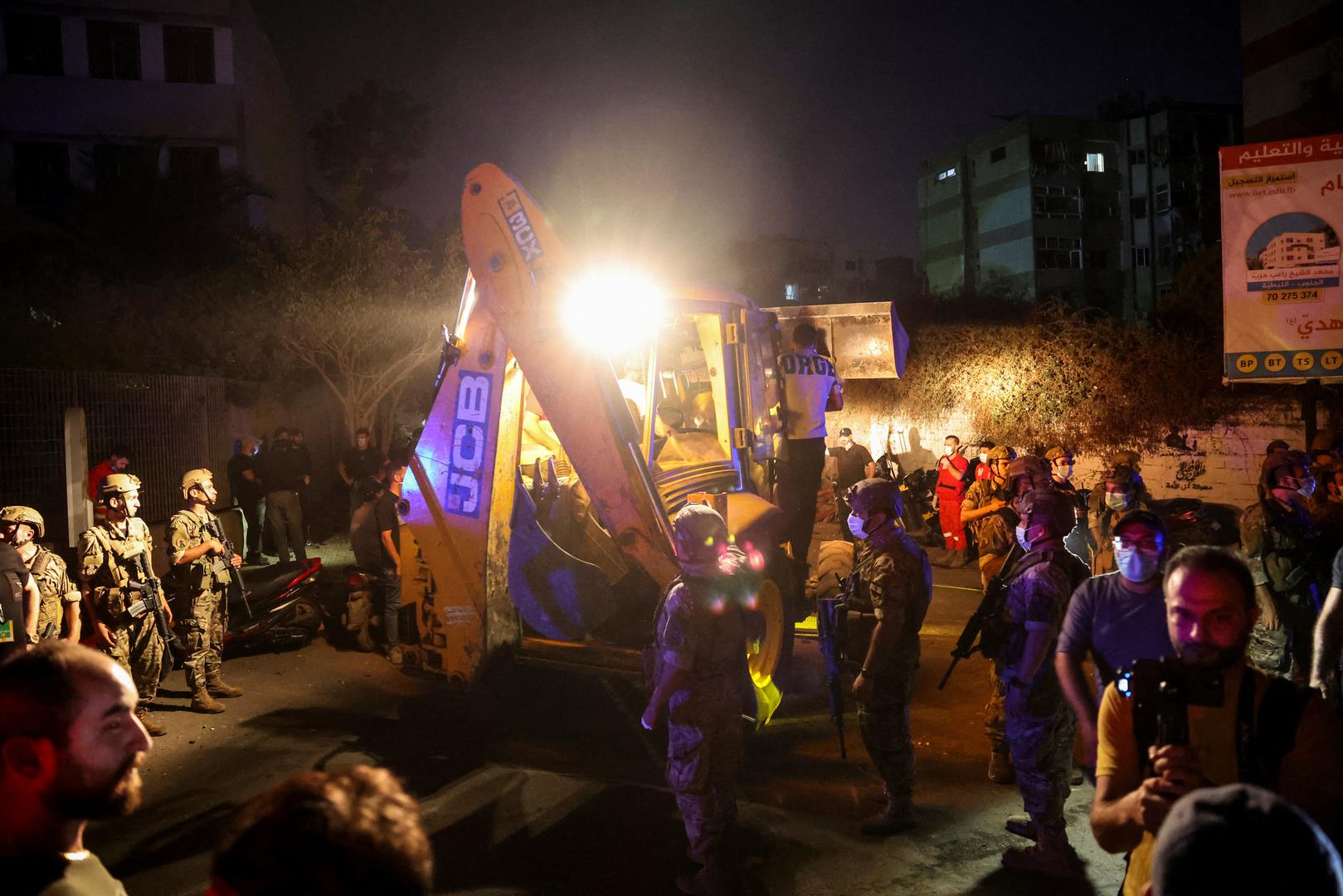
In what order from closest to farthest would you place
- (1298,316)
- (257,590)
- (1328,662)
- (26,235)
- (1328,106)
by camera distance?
(1328,662) → (257,590) → (1298,316) → (26,235) → (1328,106)

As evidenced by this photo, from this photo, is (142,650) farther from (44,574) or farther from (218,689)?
(44,574)

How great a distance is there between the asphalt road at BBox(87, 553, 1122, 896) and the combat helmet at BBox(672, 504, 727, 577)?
1.53 meters

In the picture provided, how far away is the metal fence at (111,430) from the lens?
9.62m

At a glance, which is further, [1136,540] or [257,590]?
[257,590]

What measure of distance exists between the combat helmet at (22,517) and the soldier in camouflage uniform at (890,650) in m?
5.13

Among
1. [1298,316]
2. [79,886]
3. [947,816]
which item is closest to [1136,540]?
[947,816]

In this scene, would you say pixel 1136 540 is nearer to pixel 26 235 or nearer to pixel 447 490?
pixel 447 490

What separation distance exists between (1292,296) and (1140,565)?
390 inches

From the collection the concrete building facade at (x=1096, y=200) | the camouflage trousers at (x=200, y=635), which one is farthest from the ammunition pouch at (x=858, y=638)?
the concrete building facade at (x=1096, y=200)

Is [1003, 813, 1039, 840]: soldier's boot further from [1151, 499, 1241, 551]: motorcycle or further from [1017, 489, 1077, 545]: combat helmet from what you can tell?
[1151, 499, 1241, 551]: motorcycle

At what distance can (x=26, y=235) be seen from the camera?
19.5 m

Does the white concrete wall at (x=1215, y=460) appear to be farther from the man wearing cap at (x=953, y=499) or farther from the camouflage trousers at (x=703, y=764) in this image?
the camouflage trousers at (x=703, y=764)

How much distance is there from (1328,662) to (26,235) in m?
23.5

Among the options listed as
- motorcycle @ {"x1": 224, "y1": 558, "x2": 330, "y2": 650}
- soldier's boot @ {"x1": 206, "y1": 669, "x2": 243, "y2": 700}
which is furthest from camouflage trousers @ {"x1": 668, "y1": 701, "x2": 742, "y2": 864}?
motorcycle @ {"x1": 224, "y1": 558, "x2": 330, "y2": 650}
